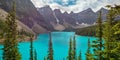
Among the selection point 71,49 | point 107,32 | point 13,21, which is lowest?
point 71,49

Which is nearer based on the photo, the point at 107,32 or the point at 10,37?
the point at 107,32

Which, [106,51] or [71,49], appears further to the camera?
Result: [71,49]

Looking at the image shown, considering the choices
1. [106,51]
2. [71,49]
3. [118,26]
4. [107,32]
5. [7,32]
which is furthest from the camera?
[71,49]

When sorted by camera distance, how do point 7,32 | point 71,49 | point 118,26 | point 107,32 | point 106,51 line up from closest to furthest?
1. point 118,26
2. point 106,51
3. point 107,32
4. point 7,32
5. point 71,49

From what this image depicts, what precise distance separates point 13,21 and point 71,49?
3072cm

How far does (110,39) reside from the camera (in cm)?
1722

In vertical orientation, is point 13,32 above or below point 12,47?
above

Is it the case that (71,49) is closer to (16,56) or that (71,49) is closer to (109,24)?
(16,56)

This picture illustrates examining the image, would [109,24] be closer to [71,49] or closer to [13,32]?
[13,32]

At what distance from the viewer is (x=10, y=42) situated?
3042 centimetres

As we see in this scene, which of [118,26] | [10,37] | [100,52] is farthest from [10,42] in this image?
[118,26]

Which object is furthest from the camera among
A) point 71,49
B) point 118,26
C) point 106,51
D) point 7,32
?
point 71,49

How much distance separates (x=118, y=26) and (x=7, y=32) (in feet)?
69.6

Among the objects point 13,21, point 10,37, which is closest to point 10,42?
point 10,37
